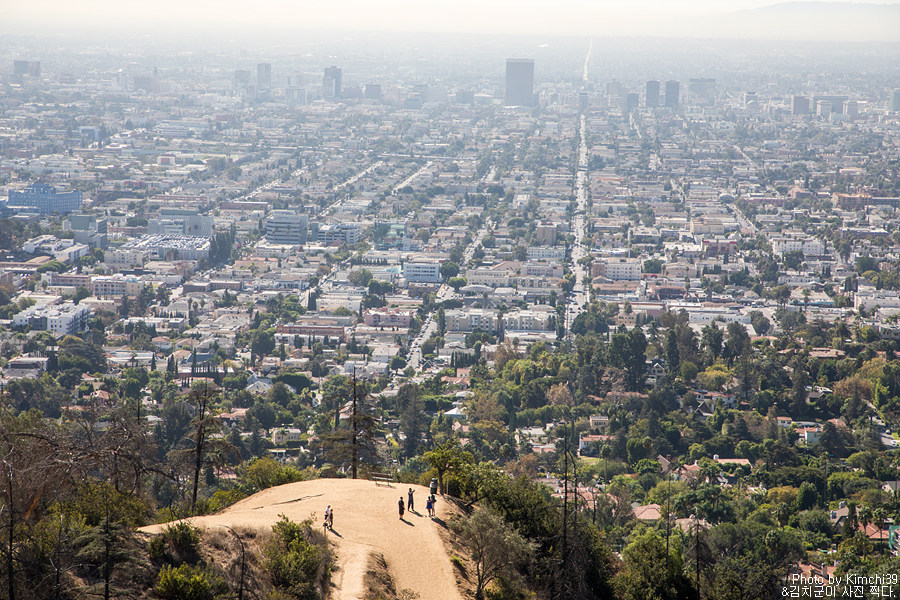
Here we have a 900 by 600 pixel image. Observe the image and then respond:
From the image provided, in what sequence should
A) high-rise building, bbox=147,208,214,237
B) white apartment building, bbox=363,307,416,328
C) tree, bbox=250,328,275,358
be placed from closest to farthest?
tree, bbox=250,328,275,358
white apartment building, bbox=363,307,416,328
high-rise building, bbox=147,208,214,237

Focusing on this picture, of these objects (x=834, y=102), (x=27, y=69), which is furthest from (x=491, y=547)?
(x=27, y=69)

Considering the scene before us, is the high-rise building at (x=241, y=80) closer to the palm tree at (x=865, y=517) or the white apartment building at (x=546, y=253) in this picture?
the white apartment building at (x=546, y=253)

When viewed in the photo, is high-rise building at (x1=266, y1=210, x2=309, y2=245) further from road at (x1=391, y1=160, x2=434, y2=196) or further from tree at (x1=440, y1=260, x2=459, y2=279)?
road at (x1=391, y1=160, x2=434, y2=196)

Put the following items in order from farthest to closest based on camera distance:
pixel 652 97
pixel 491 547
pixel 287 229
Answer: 1. pixel 652 97
2. pixel 287 229
3. pixel 491 547

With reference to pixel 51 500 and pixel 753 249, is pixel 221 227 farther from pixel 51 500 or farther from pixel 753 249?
pixel 51 500

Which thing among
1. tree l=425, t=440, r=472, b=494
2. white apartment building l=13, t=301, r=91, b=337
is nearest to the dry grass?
tree l=425, t=440, r=472, b=494

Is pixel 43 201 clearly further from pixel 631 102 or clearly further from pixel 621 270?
pixel 631 102

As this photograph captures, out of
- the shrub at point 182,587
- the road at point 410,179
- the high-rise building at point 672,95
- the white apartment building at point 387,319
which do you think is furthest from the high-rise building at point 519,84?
the shrub at point 182,587
